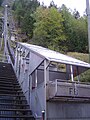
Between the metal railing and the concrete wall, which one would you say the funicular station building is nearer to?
the concrete wall

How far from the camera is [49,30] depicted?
2058 centimetres

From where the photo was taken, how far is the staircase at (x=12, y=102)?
624cm

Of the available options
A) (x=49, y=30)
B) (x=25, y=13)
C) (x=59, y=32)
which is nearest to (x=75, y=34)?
(x=59, y=32)

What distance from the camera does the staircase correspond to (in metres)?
6.24

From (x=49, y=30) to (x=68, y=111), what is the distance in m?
15.2

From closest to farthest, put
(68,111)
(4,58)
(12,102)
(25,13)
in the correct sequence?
(68,111) < (12,102) < (4,58) < (25,13)

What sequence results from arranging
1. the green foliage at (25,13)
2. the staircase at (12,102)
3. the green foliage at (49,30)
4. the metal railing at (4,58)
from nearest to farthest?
the staircase at (12,102), the metal railing at (4,58), the green foliage at (49,30), the green foliage at (25,13)

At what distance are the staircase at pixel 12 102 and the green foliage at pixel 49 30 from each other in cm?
1098

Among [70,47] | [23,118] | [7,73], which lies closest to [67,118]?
[23,118]

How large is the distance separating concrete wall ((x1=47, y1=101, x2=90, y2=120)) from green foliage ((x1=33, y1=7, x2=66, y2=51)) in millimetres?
12860

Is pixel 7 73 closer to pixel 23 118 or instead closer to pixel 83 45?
pixel 23 118

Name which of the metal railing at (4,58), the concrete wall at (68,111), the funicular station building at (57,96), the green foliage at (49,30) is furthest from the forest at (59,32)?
the concrete wall at (68,111)

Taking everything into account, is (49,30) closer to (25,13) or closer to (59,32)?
(59,32)

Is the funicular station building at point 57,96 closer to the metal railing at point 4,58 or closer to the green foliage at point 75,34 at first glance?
the metal railing at point 4,58
